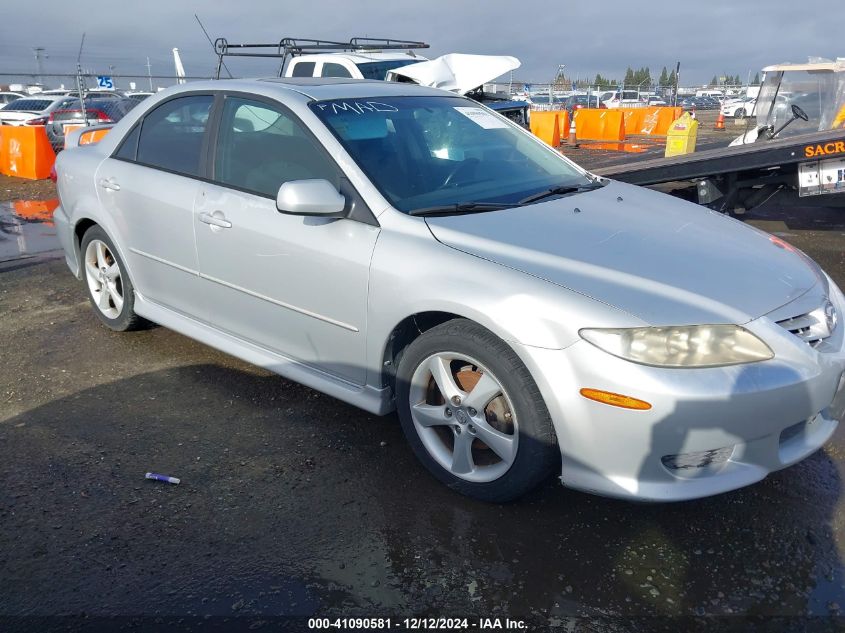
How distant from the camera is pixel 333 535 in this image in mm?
2807

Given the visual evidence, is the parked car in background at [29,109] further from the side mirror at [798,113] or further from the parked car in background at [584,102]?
the parked car in background at [584,102]

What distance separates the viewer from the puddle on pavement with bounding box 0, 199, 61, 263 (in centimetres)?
758

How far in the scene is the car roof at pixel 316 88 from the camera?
12.2 ft

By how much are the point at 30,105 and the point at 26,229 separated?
45.3ft

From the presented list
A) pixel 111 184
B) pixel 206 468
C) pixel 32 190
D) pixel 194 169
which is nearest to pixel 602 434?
pixel 206 468

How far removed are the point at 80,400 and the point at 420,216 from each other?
2.27 meters

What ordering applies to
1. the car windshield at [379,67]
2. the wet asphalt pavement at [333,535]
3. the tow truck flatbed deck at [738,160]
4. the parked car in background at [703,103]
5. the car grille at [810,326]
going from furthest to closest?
the parked car in background at [703,103], the car windshield at [379,67], the tow truck flatbed deck at [738,160], the car grille at [810,326], the wet asphalt pavement at [333,535]

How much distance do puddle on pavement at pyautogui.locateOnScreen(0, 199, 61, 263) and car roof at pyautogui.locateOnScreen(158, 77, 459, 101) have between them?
13.9 ft

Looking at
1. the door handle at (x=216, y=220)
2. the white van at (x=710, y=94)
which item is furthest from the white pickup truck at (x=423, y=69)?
the white van at (x=710, y=94)

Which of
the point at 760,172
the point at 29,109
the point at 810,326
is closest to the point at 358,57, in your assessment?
the point at 760,172

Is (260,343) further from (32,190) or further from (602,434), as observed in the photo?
(32,190)

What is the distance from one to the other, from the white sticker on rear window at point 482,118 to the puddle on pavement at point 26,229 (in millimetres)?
5359

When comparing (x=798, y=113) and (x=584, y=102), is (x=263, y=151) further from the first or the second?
(x=584, y=102)

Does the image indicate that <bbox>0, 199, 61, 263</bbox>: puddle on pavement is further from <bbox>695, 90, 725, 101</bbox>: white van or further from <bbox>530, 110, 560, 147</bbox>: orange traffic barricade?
<bbox>695, 90, 725, 101</bbox>: white van
